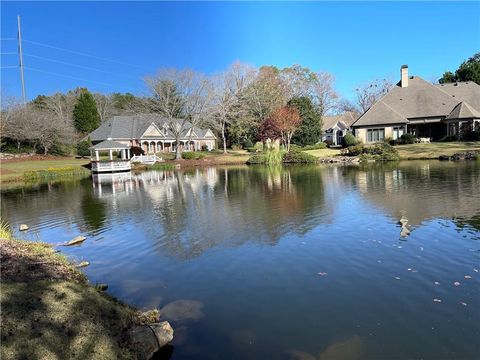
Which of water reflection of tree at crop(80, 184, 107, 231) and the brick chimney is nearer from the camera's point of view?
water reflection of tree at crop(80, 184, 107, 231)

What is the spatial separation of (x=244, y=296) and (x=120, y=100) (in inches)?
3635

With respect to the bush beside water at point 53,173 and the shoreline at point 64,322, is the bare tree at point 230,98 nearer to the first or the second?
the bush beside water at point 53,173

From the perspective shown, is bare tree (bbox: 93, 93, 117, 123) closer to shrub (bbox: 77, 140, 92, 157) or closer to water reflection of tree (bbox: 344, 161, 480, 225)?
shrub (bbox: 77, 140, 92, 157)

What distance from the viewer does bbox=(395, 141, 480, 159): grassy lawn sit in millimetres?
37812

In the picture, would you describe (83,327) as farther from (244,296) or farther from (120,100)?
(120,100)

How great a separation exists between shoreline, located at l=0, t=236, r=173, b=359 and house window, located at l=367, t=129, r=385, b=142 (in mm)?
47187

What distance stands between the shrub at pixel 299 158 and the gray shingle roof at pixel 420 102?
10612 millimetres

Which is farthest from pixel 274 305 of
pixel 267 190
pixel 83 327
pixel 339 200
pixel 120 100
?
pixel 120 100

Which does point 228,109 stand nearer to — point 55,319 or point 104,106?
point 104,106

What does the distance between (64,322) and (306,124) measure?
5432cm

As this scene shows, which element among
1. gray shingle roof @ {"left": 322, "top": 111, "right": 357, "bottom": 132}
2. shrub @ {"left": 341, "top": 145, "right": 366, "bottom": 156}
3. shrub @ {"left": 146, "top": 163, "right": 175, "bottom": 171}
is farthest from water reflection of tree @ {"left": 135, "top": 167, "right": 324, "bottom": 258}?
gray shingle roof @ {"left": 322, "top": 111, "right": 357, "bottom": 132}

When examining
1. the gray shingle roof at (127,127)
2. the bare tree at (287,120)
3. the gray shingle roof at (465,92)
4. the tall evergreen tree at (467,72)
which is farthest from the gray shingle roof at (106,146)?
the tall evergreen tree at (467,72)

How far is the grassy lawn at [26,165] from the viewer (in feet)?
124

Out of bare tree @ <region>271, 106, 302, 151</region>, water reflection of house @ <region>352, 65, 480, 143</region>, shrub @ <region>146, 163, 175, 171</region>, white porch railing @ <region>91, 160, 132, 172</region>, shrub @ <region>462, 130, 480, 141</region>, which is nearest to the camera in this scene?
white porch railing @ <region>91, 160, 132, 172</region>
